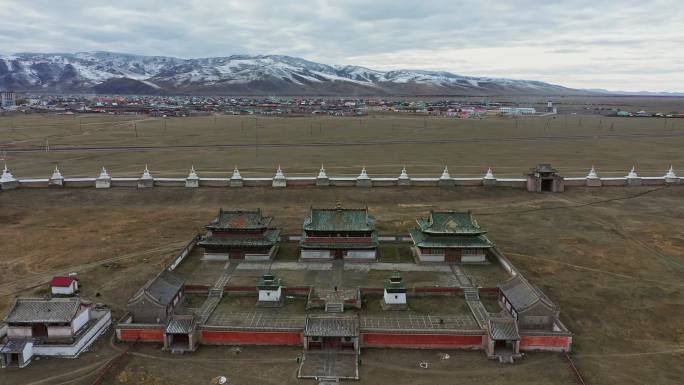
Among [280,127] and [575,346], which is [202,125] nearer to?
[280,127]

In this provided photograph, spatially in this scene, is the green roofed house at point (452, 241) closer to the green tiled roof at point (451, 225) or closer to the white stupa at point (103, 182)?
the green tiled roof at point (451, 225)

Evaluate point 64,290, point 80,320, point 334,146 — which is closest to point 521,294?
point 80,320

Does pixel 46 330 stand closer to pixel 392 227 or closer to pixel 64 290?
pixel 64 290

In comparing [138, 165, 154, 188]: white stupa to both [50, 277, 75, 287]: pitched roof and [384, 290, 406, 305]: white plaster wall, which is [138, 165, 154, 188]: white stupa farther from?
[384, 290, 406, 305]: white plaster wall

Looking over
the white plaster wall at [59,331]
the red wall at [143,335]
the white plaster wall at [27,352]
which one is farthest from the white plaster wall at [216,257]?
the white plaster wall at [27,352]

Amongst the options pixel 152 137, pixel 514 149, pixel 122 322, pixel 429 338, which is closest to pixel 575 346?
pixel 429 338

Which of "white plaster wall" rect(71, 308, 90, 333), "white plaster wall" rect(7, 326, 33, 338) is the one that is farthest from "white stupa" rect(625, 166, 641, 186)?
"white plaster wall" rect(7, 326, 33, 338)
